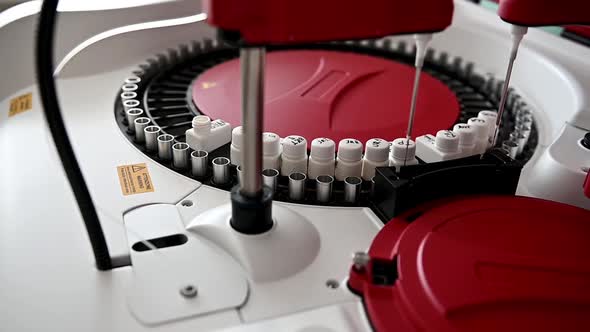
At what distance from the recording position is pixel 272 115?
3.30 ft

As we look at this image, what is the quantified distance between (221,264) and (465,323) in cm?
29

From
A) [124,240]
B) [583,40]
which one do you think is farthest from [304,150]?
[583,40]

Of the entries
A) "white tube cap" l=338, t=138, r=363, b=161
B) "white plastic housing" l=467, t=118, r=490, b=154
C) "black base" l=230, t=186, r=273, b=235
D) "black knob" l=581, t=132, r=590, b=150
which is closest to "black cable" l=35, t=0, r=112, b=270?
"black base" l=230, t=186, r=273, b=235

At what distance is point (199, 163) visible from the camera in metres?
0.86

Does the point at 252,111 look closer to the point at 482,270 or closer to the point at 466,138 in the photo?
the point at 482,270

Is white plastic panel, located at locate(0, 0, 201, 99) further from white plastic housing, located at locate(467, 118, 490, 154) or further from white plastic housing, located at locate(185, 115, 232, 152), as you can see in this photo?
white plastic housing, located at locate(467, 118, 490, 154)

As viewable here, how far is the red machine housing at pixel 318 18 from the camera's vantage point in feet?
1.65

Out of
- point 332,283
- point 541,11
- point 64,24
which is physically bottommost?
point 332,283

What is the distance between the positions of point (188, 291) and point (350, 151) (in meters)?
0.34

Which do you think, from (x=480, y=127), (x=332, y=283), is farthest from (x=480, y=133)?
(x=332, y=283)

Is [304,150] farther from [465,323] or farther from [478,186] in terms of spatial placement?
[465,323]

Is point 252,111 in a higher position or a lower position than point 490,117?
higher

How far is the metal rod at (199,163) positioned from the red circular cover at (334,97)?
15 cm

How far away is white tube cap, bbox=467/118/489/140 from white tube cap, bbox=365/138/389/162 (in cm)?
18
